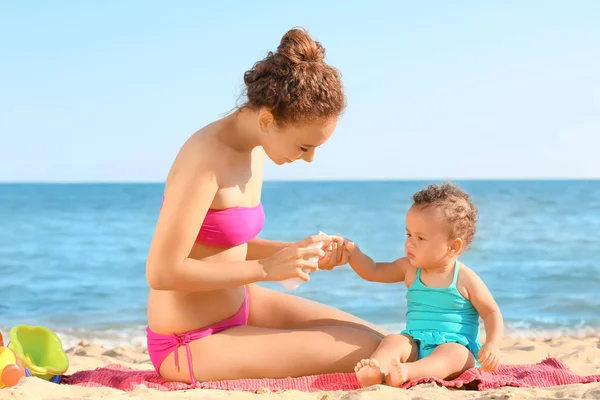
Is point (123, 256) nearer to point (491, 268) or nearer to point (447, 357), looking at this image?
point (491, 268)

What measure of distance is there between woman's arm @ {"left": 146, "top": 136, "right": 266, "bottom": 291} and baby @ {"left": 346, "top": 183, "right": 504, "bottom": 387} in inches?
34.7

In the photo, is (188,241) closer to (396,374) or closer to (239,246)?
(239,246)

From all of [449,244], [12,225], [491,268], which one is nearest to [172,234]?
[449,244]

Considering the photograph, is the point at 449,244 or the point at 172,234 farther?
the point at 449,244

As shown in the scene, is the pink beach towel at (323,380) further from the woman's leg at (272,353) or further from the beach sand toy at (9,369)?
the beach sand toy at (9,369)

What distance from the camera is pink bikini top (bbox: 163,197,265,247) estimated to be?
12.7 ft

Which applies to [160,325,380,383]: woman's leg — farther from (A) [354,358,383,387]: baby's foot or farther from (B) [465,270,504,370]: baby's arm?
(B) [465,270,504,370]: baby's arm

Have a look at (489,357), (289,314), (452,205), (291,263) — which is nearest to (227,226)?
(291,263)

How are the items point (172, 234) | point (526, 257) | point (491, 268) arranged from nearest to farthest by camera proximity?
point (172, 234) < point (491, 268) < point (526, 257)

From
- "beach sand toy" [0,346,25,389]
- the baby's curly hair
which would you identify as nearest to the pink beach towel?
"beach sand toy" [0,346,25,389]

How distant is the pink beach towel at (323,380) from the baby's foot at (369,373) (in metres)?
0.08

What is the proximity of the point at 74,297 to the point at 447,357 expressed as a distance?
780 cm

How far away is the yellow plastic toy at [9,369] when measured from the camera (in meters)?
3.83

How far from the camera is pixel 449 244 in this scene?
4195 millimetres
